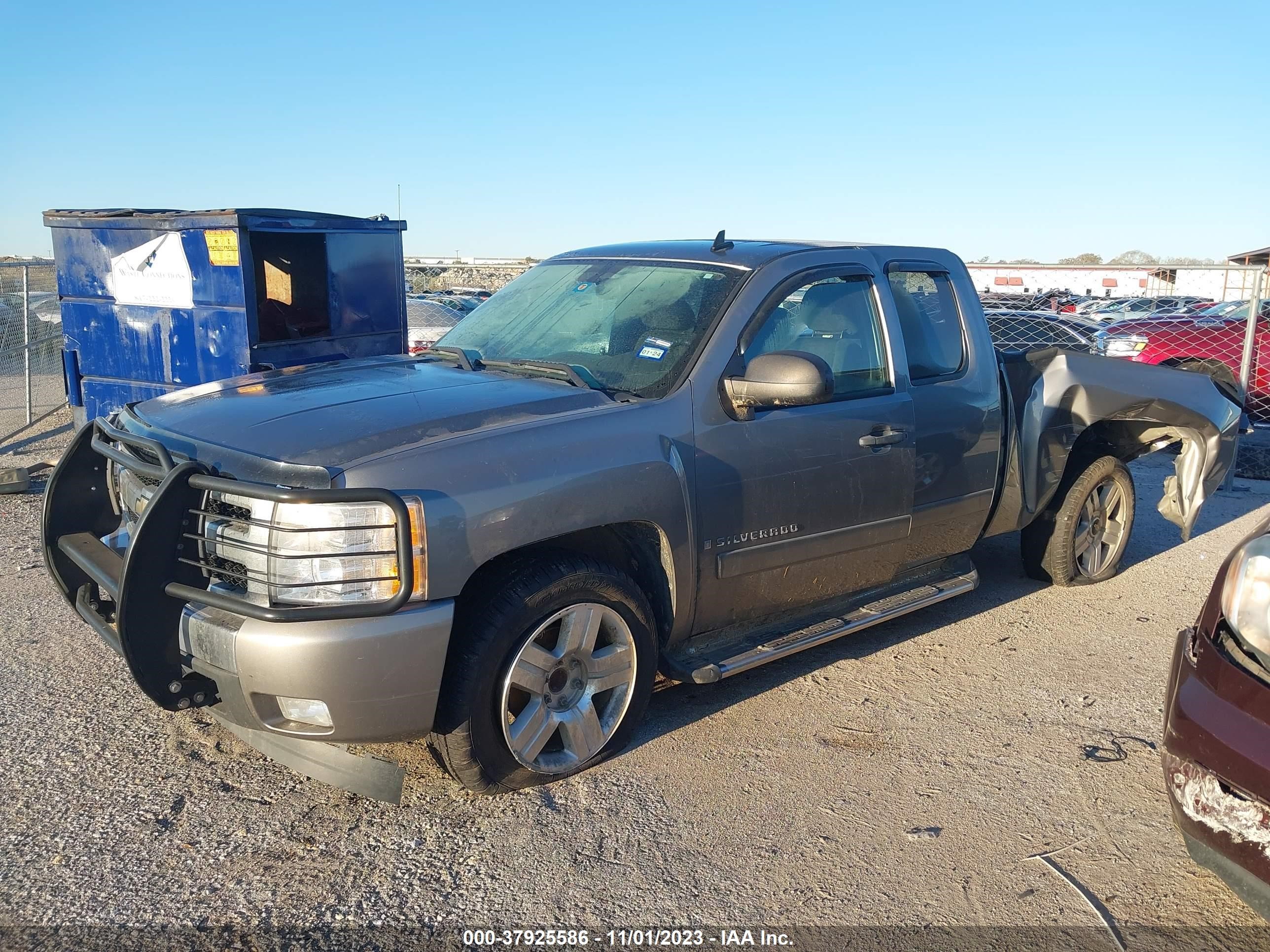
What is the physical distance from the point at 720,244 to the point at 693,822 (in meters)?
2.42

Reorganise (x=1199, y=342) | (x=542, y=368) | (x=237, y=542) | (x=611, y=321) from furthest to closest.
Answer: (x=1199, y=342), (x=611, y=321), (x=542, y=368), (x=237, y=542)

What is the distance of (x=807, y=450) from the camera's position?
13.6 feet

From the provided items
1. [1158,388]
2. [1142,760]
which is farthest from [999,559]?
[1142,760]

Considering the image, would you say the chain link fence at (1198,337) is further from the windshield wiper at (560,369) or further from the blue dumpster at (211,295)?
the blue dumpster at (211,295)

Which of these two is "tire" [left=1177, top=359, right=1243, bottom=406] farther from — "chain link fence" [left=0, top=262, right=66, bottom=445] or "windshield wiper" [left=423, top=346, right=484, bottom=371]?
"chain link fence" [left=0, top=262, right=66, bottom=445]

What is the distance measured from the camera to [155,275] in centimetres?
806

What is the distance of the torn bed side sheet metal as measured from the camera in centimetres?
540

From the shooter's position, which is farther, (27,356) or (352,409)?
(27,356)

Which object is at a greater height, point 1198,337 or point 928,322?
point 928,322

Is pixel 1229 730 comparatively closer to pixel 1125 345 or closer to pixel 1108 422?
pixel 1108 422

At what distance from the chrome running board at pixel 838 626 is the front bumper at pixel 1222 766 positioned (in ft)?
4.97

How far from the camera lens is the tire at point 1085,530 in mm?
5926

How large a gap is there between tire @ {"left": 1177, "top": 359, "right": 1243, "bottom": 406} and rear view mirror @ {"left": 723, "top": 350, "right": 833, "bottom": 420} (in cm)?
377

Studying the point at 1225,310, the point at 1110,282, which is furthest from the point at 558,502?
the point at 1110,282
